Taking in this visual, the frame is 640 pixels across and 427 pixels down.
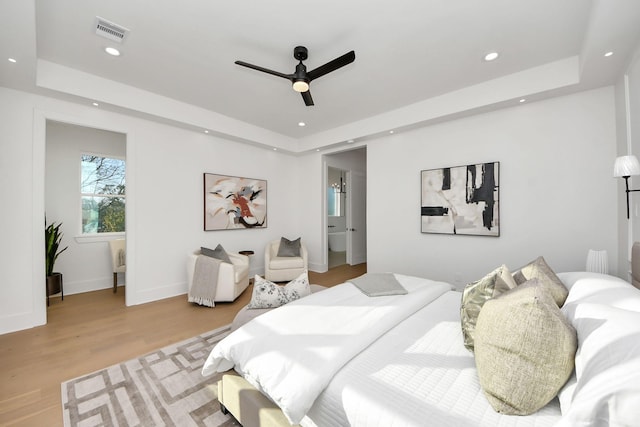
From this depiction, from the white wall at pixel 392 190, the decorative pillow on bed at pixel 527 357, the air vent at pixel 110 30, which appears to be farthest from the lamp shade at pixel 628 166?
the air vent at pixel 110 30

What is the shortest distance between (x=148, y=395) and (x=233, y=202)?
3.22m

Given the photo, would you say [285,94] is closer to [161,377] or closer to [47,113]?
[47,113]

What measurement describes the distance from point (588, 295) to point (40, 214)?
4745 millimetres

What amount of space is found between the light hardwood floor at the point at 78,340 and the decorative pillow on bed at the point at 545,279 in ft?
9.28

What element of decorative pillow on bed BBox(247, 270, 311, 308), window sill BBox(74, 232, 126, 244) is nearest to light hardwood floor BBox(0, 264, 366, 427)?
window sill BBox(74, 232, 126, 244)

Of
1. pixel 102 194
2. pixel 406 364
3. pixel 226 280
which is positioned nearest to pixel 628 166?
pixel 406 364

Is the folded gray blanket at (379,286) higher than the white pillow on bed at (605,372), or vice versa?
the white pillow on bed at (605,372)

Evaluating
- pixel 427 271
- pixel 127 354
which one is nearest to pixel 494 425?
pixel 127 354

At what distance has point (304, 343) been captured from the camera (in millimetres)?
1353

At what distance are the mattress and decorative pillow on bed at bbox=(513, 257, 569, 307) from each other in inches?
23.9

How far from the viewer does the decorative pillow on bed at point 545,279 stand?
5.05 ft

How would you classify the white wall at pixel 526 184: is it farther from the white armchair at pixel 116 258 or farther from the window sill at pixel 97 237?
the window sill at pixel 97 237

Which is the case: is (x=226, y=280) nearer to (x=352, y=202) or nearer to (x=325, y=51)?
(x=325, y=51)

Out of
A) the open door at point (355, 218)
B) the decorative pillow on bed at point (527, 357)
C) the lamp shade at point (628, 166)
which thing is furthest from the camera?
the open door at point (355, 218)
